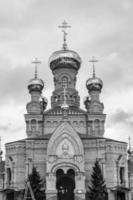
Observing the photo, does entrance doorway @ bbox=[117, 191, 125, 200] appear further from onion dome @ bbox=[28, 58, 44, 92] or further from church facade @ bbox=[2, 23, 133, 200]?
onion dome @ bbox=[28, 58, 44, 92]

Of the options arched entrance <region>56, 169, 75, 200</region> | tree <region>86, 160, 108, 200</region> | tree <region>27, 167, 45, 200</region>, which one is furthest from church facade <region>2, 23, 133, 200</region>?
tree <region>86, 160, 108, 200</region>

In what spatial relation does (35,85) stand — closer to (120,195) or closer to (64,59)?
(64,59)

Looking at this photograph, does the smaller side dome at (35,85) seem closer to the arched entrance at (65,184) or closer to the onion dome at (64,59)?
the onion dome at (64,59)

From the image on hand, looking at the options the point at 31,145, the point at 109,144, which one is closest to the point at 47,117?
the point at 31,145

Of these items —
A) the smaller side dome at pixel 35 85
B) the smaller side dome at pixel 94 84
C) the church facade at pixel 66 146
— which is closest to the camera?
the church facade at pixel 66 146

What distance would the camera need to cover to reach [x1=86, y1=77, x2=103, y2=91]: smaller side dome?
40031 mm

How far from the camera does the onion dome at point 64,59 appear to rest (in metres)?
42.0

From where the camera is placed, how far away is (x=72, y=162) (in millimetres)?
33094

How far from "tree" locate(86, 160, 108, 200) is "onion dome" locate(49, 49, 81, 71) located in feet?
42.5

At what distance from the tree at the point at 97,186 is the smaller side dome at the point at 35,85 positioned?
1086 cm

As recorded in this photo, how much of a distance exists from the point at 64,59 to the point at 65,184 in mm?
14125

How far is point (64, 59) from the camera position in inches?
1655

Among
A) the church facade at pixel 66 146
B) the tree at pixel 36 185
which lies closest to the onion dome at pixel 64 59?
the church facade at pixel 66 146

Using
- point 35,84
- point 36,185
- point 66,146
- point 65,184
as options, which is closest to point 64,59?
point 35,84
